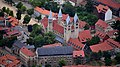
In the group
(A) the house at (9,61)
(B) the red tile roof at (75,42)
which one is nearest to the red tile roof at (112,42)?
(B) the red tile roof at (75,42)

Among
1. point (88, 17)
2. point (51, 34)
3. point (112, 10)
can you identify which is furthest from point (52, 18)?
point (112, 10)

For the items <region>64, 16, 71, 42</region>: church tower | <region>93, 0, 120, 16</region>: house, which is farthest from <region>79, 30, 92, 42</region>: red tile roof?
<region>93, 0, 120, 16</region>: house

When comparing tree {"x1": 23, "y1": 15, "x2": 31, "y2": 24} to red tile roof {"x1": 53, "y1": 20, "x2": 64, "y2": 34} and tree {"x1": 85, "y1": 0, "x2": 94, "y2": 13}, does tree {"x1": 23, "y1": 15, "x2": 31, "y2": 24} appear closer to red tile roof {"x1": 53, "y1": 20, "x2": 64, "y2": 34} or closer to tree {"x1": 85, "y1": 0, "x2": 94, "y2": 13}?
red tile roof {"x1": 53, "y1": 20, "x2": 64, "y2": 34}

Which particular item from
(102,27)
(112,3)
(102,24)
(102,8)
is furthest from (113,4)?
(102,27)

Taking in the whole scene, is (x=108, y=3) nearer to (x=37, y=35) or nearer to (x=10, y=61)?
(x=37, y=35)

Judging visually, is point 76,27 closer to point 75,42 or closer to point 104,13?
point 75,42
